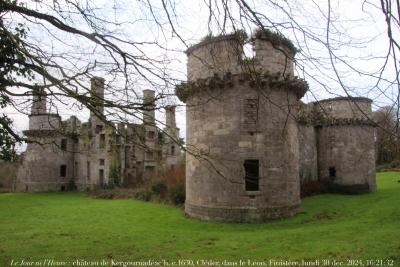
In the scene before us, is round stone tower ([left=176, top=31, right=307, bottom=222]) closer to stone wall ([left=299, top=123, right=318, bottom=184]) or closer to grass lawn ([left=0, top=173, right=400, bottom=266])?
grass lawn ([left=0, top=173, right=400, bottom=266])

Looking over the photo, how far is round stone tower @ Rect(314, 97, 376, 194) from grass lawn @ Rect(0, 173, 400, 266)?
604 cm

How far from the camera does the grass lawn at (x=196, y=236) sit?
902 centimetres

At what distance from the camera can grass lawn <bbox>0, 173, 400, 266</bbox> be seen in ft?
29.6

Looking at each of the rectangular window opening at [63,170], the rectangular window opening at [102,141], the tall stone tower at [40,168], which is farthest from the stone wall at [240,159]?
the rectangular window opening at [63,170]

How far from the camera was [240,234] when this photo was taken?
12.0m

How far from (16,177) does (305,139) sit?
26314 mm

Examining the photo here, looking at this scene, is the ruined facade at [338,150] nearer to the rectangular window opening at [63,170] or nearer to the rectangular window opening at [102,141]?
the rectangular window opening at [102,141]

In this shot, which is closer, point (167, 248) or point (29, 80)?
point (29, 80)

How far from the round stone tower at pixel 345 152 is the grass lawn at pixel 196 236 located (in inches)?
238

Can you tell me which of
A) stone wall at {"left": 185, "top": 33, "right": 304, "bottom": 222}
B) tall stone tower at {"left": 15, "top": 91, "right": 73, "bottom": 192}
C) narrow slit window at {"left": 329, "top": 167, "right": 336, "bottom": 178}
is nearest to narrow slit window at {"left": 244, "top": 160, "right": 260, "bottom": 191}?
stone wall at {"left": 185, "top": 33, "right": 304, "bottom": 222}

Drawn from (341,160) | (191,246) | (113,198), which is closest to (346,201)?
(341,160)

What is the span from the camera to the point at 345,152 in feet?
Answer: 79.8

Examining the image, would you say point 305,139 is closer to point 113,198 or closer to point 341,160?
point 341,160

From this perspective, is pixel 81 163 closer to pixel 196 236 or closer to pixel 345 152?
pixel 345 152
